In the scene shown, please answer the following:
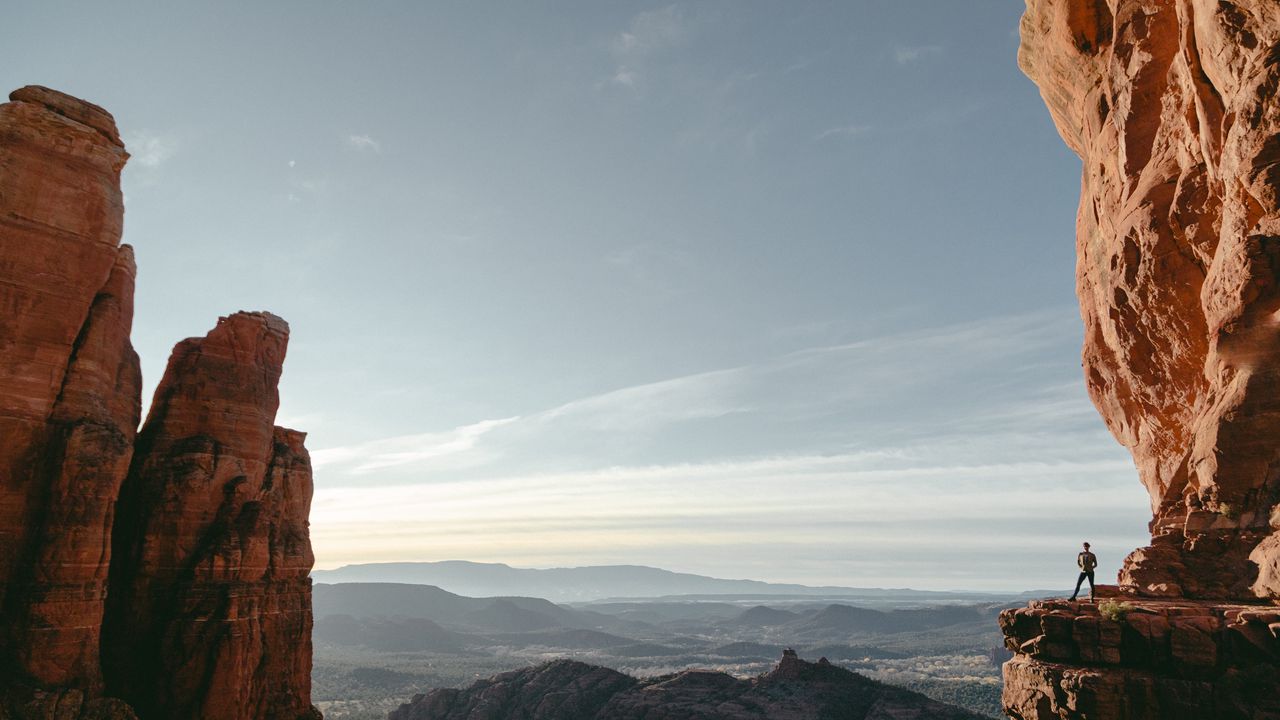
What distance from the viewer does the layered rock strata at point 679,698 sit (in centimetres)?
6338

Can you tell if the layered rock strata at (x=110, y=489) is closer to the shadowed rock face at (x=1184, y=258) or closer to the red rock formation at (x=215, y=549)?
the red rock formation at (x=215, y=549)

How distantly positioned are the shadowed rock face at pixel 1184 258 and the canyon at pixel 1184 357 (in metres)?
0.05

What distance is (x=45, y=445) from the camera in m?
23.3

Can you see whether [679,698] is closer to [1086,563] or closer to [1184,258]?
[1086,563]

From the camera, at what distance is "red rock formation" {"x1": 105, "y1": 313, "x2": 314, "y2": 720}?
25438 mm

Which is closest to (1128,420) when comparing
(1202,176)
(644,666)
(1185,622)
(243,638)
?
(1202,176)

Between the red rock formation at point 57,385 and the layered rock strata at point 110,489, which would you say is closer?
the red rock formation at point 57,385

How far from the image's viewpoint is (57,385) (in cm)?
2397

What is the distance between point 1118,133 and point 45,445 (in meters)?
35.1

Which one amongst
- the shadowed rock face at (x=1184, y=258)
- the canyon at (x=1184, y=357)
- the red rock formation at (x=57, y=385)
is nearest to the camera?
the canyon at (x=1184, y=357)

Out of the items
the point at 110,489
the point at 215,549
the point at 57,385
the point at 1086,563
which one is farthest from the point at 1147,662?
the point at 57,385

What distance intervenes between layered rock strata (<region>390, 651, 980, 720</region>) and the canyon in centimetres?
4886

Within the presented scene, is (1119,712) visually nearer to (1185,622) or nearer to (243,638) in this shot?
(1185,622)

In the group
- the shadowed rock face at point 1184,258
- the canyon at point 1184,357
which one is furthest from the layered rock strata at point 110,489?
the shadowed rock face at point 1184,258
